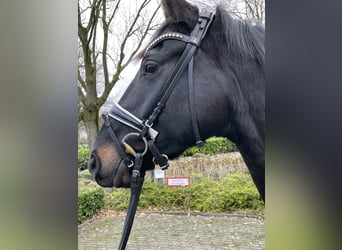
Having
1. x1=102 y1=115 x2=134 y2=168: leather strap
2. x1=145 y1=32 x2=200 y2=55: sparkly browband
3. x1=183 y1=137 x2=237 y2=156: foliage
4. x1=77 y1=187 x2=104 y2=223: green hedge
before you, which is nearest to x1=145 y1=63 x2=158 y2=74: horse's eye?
x1=145 y1=32 x2=200 y2=55: sparkly browband

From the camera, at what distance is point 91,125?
2084 millimetres

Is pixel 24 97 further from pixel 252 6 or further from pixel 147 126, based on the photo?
pixel 252 6

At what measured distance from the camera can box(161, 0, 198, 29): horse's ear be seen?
1.79m

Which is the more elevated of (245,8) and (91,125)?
(245,8)

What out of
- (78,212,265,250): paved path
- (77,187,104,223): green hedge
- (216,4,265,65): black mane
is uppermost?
(216,4,265,65): black mane

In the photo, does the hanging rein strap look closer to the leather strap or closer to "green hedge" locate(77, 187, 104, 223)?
the leather strap

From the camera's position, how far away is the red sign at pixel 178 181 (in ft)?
6.86

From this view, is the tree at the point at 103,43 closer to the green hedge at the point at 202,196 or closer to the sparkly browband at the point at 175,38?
the sparkly browband at the point at 175,38

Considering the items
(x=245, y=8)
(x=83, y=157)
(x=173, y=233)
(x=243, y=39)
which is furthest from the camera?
(x=173, y=233)

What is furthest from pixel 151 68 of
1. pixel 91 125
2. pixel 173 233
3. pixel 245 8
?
pixel 173 233

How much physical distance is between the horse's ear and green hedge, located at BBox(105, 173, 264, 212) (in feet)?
3.16

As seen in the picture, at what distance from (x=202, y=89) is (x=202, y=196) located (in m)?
0.74

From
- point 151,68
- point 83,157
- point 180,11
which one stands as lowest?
point 83,157

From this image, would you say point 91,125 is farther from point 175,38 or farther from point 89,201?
point 175,38
